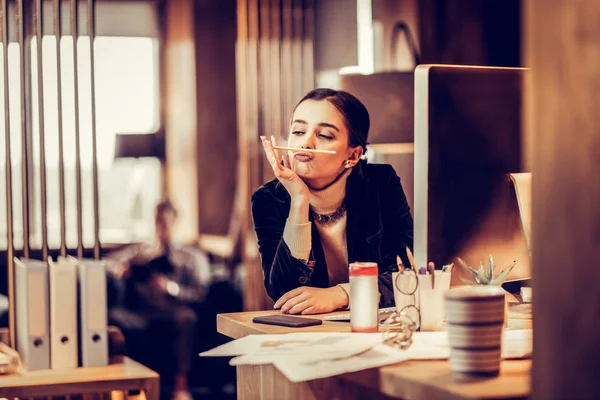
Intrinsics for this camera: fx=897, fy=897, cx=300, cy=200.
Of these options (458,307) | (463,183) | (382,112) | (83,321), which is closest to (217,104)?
(382,112)

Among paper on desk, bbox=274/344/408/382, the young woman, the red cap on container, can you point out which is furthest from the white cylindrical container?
the young woman

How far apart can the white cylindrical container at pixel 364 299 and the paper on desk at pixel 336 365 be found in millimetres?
220

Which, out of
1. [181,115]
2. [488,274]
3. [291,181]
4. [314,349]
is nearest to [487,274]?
[488,274]

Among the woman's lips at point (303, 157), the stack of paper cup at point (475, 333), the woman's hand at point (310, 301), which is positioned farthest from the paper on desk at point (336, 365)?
the woman's lips at point (303, 157)

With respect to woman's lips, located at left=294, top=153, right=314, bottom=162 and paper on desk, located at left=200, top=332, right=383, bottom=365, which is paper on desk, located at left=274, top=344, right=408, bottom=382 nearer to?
paper on desk, located at left=200, top=332, right=383, bottom=365

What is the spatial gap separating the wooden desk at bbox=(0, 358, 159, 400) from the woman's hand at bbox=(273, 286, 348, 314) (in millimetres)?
520

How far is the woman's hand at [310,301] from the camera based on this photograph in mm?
2006

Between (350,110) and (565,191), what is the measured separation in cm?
144

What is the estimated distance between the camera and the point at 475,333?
128 cm

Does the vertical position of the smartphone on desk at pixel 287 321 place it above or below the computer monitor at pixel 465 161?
below

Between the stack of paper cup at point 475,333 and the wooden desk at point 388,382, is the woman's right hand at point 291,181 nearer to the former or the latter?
the wooden desk at point 388,382

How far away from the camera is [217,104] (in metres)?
7.30

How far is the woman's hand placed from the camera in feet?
6.58

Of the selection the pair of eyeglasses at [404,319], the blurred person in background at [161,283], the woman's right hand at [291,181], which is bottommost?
the blurred person in background at [161,283]
